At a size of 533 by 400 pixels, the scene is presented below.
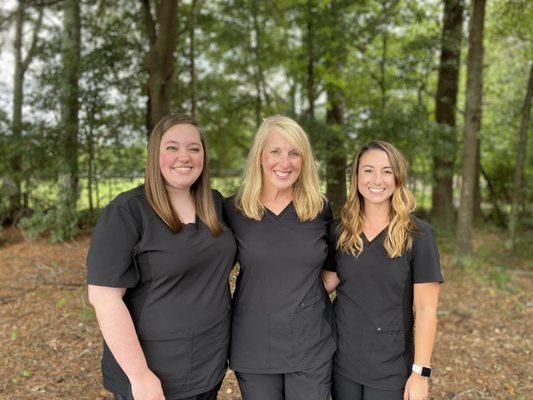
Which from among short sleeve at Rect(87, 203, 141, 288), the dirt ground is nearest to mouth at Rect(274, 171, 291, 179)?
short sleeve at Rect(87, 203, 141, 288)

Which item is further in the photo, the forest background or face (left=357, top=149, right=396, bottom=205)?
the forest background

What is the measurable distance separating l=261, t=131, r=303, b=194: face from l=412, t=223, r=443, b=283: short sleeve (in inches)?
29.7

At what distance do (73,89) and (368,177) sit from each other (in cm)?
709

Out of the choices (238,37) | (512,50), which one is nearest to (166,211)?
(238,37)

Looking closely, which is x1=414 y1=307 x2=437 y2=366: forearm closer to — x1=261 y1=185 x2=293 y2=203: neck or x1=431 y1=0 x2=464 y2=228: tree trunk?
x1=261 y1=185 x2=293 y2=203: neck

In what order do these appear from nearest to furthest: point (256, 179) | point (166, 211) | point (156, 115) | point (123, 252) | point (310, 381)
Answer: point (123, 252), point (166, 211), point (310, 381), point (256, 179), point (156, 115)

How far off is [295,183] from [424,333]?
109 centimetres

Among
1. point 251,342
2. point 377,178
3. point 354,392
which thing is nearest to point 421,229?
point 377,178

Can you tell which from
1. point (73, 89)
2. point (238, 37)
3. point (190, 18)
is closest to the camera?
point (73, 89)

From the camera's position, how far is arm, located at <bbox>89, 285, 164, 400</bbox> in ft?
6.10

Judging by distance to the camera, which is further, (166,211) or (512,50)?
(512,50)

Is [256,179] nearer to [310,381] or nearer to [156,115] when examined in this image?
[310,381]

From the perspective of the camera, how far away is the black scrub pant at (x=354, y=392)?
2350mm

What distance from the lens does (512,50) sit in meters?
12.4
